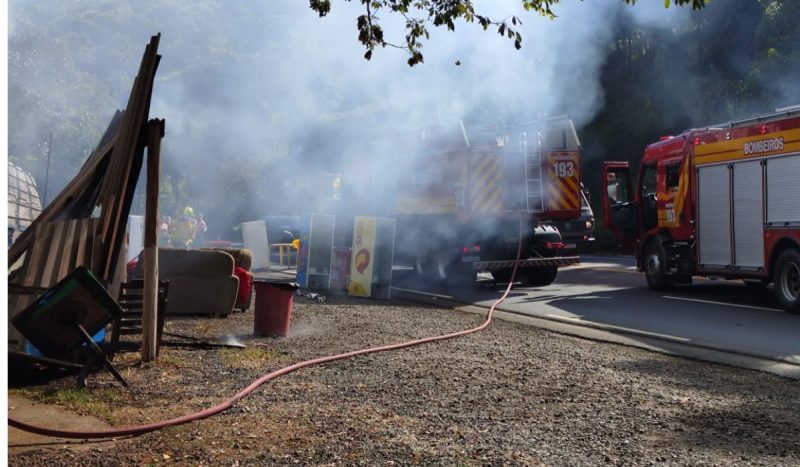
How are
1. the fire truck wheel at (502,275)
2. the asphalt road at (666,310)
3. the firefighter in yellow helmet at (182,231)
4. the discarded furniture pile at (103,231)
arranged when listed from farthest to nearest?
the firefighter in yellow helmet at (182,231) < the fire truck wheel at (502,275) < the asphalt road at (666,310) < the discarded furniture pile at (103,231)

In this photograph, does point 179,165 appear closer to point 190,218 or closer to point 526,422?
point 190,218

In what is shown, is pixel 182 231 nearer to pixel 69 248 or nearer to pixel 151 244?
pixel 69 248

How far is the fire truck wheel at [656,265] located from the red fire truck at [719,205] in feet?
0.06

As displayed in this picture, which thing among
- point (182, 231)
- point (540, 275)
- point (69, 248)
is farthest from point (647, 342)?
point (182, 231)

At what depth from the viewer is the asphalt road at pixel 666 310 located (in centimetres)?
884

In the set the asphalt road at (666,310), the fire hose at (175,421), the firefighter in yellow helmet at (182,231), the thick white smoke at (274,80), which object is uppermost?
the thick white smoke at (274,80)

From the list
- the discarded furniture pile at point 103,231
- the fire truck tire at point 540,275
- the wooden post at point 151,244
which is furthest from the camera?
the fire truck tire at point 540,275

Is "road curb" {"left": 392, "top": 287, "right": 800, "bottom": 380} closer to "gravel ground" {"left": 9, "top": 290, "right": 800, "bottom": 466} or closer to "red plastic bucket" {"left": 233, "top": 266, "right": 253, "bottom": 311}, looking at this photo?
"gravel ground" {"left": 9, "top": 290, "right": 800, "bottom": 466}

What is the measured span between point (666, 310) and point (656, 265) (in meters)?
2.82

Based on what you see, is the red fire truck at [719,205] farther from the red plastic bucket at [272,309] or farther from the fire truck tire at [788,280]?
the red plastic bucket at [272,309]

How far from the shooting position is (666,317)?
1097 centimetres

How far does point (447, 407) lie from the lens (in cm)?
558

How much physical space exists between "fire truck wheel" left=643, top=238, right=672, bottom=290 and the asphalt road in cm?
19

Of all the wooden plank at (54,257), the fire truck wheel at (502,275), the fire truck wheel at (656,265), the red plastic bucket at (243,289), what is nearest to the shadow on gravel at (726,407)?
the wooden plank at (54,257)
